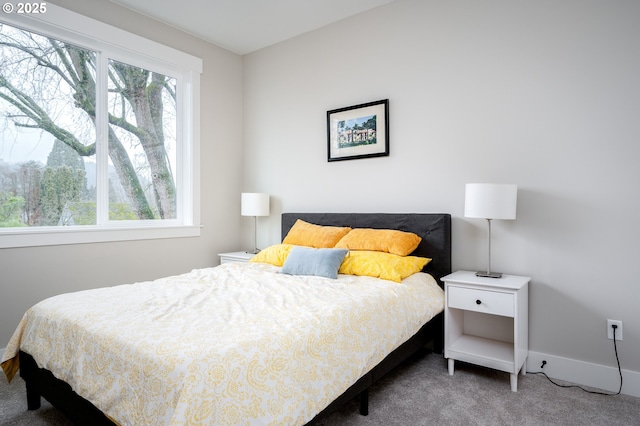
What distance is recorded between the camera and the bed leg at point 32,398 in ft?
6.51

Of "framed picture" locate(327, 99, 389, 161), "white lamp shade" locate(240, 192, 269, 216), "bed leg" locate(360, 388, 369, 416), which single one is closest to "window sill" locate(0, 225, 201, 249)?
"white lamp shade" locate(240, 192, 269, 216)

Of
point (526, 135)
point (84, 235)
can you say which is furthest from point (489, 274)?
point (84, 235)

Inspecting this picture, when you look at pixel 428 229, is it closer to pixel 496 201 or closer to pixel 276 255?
pixel 496 201

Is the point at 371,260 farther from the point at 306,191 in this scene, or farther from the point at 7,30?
the point at 7,30

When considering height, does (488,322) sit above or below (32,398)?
above

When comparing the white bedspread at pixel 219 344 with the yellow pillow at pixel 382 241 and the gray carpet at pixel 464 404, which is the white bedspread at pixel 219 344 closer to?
the gray carpet at pixel 464 404

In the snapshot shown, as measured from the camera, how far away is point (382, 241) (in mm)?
2771

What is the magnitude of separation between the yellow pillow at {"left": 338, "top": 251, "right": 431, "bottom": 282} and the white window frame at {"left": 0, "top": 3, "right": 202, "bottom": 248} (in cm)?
191

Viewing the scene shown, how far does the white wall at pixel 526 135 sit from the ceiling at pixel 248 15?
6.8 inches

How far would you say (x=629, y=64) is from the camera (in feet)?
7.30

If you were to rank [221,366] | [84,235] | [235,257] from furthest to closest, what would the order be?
[235,257] < [84,235] < [221,366]

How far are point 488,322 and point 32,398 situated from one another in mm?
2853

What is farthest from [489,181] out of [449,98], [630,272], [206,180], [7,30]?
[7,30]

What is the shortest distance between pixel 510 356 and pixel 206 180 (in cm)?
315
